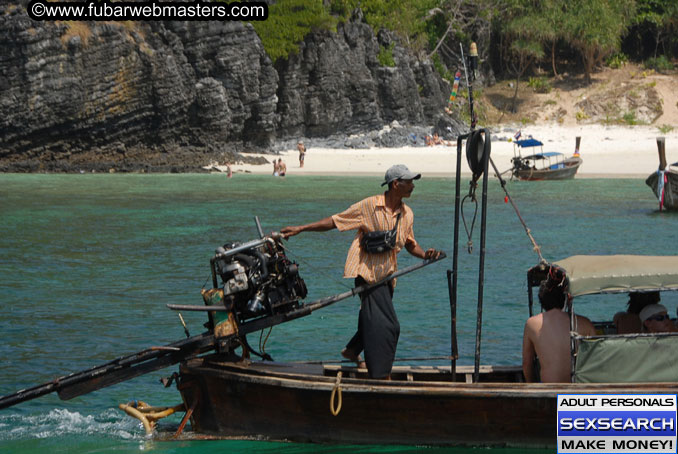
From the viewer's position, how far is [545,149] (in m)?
42.8

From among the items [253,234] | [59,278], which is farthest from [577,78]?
[59,278]

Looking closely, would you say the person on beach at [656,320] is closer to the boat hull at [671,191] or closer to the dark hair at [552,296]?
the dark hair at [552,296]

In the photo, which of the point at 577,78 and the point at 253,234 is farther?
the point at 577,78

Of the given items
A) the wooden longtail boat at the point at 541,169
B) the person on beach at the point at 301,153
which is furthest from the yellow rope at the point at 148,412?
the person on beach at the point at 301,153

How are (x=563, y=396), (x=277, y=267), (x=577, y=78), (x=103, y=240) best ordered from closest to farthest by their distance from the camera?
(x=563, y=396)
(x=277, y=267)
(x=103, y=240)
(x=577, y=78)

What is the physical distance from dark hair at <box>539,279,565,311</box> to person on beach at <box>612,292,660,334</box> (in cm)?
67

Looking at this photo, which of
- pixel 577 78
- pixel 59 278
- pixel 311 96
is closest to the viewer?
pixel 59 278

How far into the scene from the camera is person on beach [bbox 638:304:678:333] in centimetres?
670

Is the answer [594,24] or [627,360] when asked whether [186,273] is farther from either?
[594,24]

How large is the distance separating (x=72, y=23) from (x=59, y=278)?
996 inches

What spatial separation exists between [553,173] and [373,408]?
3170 centimetres

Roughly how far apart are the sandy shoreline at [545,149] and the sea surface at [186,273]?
171 inches

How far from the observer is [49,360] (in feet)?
34.0

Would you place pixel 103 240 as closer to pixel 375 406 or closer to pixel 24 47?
pixel 375 406
